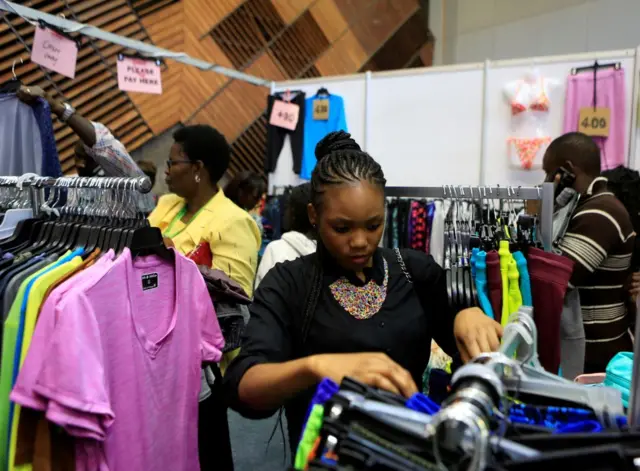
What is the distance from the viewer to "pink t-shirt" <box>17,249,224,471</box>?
1305 mm

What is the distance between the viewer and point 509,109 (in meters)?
4.19

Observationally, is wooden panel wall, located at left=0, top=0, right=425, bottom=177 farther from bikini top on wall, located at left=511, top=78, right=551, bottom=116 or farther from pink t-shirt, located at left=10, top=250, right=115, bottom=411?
pink t-shirt, located at left=10, top=250, right=115, bottom=411

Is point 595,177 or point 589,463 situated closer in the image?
point 589,463

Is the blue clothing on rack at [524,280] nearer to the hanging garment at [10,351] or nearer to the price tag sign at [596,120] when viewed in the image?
the hanging garment at [10,351]

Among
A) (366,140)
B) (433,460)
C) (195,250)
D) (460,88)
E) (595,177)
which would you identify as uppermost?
(460,88)

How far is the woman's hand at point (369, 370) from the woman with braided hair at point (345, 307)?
0.60ft

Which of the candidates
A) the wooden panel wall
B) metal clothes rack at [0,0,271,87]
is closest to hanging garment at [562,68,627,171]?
metal clothes rack at [0,0,271,87]

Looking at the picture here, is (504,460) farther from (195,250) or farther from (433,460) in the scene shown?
(195,250)

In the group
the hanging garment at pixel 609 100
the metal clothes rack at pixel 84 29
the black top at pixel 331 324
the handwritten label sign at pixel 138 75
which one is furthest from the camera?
the hanging garment at pixel 609 100

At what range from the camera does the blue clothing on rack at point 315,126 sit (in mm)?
4965

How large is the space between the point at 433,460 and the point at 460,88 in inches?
167

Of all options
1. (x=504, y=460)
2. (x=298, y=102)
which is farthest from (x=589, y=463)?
(x=298, y=102)

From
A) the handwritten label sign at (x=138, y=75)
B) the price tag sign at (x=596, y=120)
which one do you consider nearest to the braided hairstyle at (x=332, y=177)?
the handwritten label sign at (x=138, y=75)

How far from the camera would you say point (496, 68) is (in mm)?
4203
